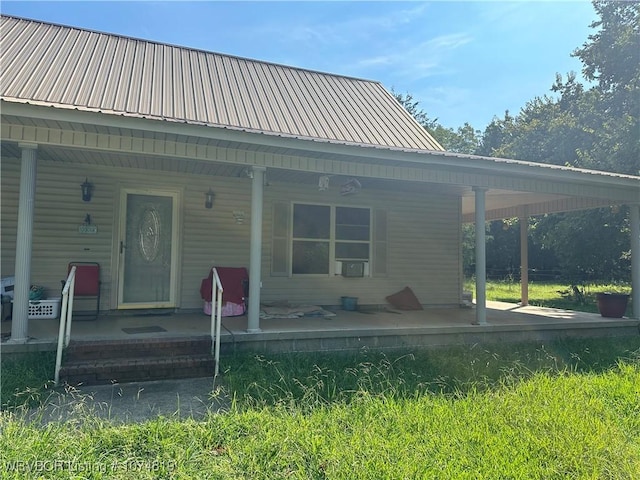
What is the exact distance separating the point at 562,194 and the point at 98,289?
7.11 m

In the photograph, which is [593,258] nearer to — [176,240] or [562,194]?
[562,194]

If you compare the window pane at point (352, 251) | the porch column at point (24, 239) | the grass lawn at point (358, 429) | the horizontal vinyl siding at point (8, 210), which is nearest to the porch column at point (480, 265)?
the grass lawn at point (358, 429)

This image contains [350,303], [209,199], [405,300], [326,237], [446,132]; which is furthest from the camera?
[446,132]

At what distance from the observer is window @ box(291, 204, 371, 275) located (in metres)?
7.67

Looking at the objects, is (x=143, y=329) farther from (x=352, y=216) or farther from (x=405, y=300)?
(x=405, y=300)

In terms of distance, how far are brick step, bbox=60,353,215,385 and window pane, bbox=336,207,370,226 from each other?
403 cm

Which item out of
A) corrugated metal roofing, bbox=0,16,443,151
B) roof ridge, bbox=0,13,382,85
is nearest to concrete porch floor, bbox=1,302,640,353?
corrugated metal roofing, bbox=0,16,443,151

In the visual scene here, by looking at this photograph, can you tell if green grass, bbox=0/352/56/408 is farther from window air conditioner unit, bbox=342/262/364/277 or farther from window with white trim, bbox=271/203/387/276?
window air conditioner unit, bbox=342/262/364/277

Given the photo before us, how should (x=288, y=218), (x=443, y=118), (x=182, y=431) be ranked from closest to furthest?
(x=182, y=431)
(x=288, y=218)
(x=443, y=118)

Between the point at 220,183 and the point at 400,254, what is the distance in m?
3.57

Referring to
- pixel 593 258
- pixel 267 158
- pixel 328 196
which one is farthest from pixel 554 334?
pixel 593 258

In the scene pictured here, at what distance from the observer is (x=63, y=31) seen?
842cm

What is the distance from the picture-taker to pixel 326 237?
7.84m

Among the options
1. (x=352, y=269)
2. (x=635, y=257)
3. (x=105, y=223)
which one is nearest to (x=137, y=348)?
(x=105, y=223)
